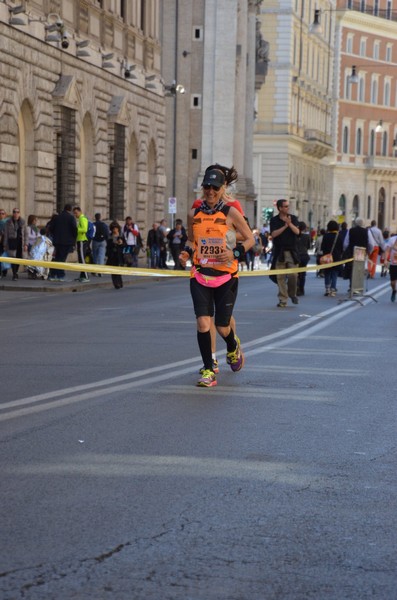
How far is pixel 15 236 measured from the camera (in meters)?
31.7

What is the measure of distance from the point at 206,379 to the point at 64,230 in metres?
20.5

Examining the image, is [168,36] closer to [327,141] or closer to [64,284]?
[64,284]

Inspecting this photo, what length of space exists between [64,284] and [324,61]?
80401 mm

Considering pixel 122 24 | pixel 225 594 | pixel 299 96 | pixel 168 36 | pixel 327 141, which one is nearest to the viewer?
pixel 225 594

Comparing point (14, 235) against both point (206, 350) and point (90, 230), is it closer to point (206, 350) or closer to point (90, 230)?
point (90, 230)

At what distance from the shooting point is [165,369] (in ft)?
42.1

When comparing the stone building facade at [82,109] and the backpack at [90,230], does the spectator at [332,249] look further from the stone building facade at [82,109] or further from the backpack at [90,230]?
the backpack at [90,230]

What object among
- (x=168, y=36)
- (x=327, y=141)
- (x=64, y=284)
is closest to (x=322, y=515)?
(x=64, y=284)

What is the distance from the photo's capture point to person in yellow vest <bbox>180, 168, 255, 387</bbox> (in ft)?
38.3

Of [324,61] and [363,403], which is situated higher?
[324,61]

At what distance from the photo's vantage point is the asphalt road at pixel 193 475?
17.5 feet

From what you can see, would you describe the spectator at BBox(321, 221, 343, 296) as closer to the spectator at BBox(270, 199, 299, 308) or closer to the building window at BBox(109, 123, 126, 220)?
the spectator at BBox(270, 199, 299, 308)

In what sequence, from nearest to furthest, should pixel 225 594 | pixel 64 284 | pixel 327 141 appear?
pixel 225 594 → pixel 64 284 → pixel 327 141

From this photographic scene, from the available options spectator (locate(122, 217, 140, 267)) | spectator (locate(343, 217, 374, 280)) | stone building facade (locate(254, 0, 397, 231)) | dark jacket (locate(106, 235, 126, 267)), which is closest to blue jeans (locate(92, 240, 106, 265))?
dark jacket (locate(106, 235, 126, 267))
